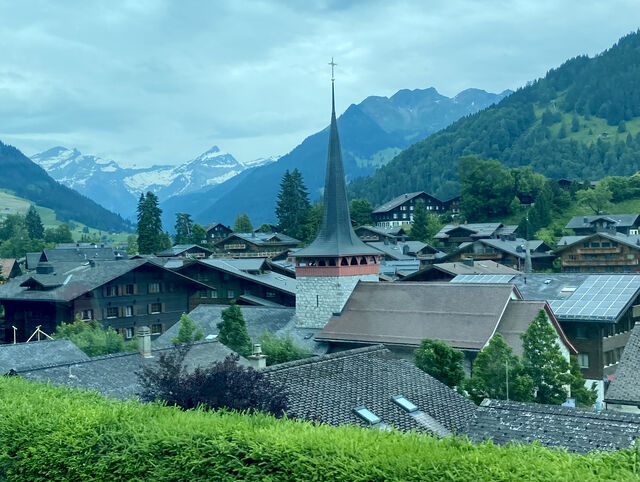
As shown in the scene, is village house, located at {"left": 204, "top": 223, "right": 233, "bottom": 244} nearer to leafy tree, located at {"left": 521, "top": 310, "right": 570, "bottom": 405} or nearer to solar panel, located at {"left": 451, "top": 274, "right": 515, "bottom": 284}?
solar panel, located at {"left": 451, "top": 274, "right": 515, "bottom": 284}

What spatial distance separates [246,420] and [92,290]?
4555 centimetres

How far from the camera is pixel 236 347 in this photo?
40688 mm

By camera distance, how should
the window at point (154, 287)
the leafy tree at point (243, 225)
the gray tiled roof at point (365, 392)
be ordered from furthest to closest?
the leafy tree at point (243, 225)
the window at point (154, 287)
the gray tiled roof at point (365, 392)

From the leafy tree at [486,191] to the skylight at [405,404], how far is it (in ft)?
379

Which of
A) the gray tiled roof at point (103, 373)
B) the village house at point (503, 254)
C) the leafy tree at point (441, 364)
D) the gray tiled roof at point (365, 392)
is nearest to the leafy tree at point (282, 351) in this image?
the leafy tree at point (441, 364)

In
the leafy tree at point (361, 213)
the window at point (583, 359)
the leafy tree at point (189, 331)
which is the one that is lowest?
the window at point (583, 359)

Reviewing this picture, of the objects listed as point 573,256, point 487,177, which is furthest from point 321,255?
point 487,177

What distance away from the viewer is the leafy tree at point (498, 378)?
27.3m

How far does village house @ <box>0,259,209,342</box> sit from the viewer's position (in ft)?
178

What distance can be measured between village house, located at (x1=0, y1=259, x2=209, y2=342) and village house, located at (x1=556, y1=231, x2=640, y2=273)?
51808 millimetres

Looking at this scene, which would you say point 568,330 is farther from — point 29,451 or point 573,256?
point 573,256

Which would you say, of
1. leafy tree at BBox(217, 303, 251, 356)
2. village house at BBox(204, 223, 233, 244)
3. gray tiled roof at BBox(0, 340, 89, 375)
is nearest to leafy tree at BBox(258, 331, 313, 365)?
leafy tree at BBox(217, 303, 251, 356)

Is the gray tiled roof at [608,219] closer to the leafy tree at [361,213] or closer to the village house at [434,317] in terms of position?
the leafy tree at [361,213]

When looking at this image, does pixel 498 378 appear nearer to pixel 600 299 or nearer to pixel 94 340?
pixel 600 299
